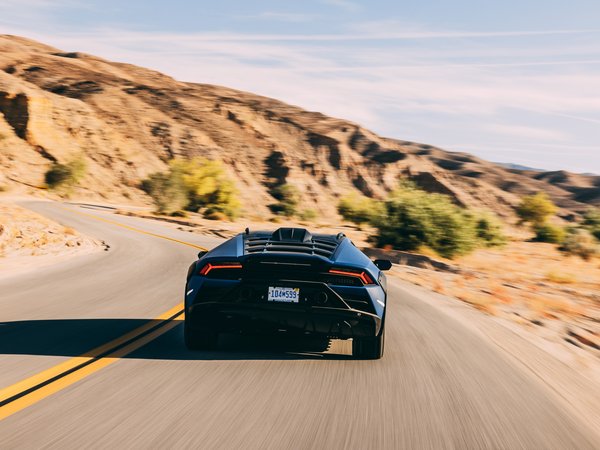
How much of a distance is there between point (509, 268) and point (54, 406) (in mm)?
25411

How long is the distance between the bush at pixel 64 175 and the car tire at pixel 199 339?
71.1 metres

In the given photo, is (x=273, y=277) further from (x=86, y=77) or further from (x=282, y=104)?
(x=282, y=104)

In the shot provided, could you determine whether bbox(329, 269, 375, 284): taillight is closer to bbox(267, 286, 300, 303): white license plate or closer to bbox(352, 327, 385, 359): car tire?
bbox(267, 286, 300, 303): white license plate

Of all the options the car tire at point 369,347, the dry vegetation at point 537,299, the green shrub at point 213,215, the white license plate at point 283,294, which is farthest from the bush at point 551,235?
the white license plate at point 283,294

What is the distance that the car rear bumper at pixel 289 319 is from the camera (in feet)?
19.6

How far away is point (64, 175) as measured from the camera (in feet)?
240

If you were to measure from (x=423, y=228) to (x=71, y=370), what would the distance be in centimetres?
2540

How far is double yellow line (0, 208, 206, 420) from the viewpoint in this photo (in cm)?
458

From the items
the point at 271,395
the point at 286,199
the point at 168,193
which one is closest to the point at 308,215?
the point at 286,199

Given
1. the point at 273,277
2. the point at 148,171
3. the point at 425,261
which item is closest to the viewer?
the point at 273,277

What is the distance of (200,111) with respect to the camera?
109 metres

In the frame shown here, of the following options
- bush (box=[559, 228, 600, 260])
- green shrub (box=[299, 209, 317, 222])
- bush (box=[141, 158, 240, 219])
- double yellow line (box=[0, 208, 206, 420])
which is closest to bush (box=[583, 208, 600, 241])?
bush (box=[559, 228, 600, 260])

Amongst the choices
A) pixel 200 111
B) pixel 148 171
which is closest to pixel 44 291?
pixel 148 171

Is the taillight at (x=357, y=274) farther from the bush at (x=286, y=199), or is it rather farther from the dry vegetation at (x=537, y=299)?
the bush at (x=286, y=199)
